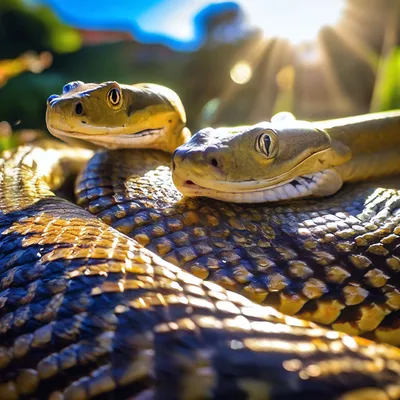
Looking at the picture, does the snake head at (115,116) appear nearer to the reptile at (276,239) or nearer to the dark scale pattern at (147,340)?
the reptile at (276,239)

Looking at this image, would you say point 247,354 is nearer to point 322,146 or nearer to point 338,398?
point 338,398

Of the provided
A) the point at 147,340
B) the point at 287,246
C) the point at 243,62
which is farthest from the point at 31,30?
the point at 147,340

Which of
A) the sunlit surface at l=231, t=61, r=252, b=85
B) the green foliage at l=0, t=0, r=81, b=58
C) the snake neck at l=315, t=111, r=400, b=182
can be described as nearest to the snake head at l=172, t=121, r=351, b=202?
the snake neck at l=315, t=111, r=400, b=182

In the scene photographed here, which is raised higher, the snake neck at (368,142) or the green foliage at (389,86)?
the snake neck at (368,142)

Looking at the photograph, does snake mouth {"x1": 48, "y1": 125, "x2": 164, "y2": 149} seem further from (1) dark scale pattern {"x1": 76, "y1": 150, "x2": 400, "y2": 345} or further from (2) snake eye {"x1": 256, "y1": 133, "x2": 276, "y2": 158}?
(2) snake eye {"x1": 256, "y1": 133, "x2": 276, "y2": 158}

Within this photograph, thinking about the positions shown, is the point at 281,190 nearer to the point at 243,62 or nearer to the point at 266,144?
the point at 266,144

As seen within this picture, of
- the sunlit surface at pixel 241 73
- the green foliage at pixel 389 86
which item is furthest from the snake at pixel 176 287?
the sunlit surface at pixel 241 73
